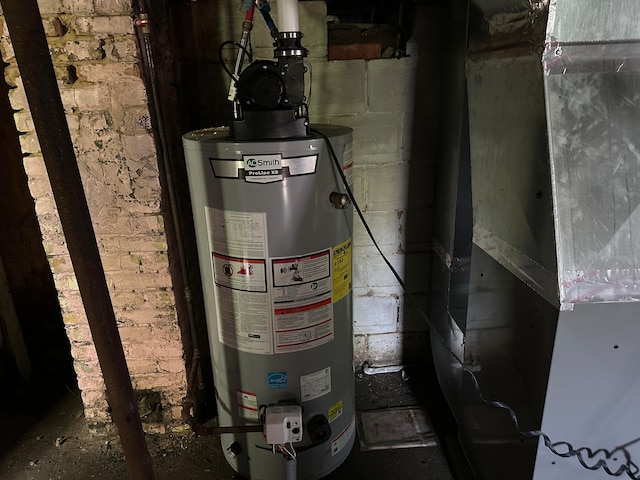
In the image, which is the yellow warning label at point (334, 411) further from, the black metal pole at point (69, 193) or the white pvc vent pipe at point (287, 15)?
the white pvc vent pipe at point (287, 15)

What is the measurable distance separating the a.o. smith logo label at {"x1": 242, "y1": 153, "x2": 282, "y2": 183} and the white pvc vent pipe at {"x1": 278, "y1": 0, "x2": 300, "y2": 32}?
37 cm

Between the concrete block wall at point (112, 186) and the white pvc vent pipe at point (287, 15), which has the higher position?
the white pvc vent pipe at point (287, 15)

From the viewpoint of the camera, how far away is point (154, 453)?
1687 mm

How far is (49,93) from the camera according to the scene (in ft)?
2.40

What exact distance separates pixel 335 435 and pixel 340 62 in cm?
130

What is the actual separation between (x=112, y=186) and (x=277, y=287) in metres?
0.64

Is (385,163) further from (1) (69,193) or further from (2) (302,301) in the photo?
(1) (69,193)

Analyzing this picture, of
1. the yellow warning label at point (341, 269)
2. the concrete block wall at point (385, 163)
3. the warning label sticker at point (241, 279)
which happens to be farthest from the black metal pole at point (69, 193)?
the concrete block wall at point (385, 163)

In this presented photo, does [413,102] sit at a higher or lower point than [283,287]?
higher

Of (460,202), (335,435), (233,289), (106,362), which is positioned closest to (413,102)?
(460,202)

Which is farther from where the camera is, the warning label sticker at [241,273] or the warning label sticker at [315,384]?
the warning label sticker at [315,384]

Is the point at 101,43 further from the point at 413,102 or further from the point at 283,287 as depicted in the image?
the point at 413,102

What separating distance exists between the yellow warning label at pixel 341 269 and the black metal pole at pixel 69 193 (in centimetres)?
62

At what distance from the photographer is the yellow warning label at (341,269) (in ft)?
4.40
